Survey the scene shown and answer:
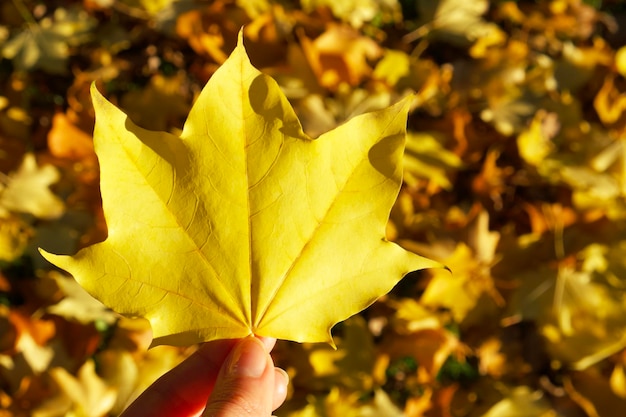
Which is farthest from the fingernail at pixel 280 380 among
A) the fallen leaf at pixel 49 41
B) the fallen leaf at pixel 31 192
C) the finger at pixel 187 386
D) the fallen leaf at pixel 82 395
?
the fallen leaf at pixel 49 41

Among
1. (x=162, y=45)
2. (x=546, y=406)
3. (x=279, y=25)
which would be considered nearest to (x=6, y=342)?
(x=162, y=45)

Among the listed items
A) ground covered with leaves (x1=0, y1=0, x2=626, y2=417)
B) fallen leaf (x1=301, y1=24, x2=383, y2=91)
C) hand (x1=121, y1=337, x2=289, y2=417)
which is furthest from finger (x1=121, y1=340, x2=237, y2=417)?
fallen leaf (x1=301, y1=24, x2=383, y2=91)

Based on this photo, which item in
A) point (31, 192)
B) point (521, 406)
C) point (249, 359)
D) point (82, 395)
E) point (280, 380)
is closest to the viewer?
point (249, 359)

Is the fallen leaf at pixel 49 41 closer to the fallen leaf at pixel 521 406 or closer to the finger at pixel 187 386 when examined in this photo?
the finger at pixel 187 386

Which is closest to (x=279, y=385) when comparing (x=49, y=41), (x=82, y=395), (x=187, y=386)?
(x=187, y=386)

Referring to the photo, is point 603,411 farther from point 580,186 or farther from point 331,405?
point 331,405

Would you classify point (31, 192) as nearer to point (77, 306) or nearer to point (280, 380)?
point (77, 306)

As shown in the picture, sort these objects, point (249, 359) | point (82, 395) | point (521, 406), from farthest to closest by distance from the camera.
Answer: point (521, 406), point (82, 395), point (249, 359)
